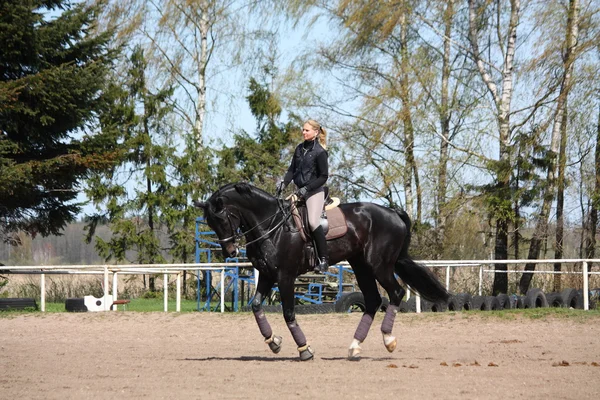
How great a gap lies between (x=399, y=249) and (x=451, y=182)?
574 inches

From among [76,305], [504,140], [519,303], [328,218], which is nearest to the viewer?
[328,218]

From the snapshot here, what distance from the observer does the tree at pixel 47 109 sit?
2314 centimetres

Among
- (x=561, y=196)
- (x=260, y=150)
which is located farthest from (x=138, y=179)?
(x=561, y=196)

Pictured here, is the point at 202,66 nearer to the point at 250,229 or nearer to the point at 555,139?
the point at 555,139

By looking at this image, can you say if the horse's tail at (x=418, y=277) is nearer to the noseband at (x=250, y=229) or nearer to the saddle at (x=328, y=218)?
the saddle at (x=328, y=218)

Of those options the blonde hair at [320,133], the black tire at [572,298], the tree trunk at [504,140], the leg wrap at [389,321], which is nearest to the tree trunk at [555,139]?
the tree trunk at [504,140]

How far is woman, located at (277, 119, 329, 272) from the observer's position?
10.2 m

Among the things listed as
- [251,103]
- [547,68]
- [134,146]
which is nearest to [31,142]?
[134,146]

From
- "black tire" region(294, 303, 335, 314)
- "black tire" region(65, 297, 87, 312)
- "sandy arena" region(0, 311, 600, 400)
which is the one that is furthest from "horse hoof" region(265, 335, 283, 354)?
"black tire" region(65, 297, 87, 312)

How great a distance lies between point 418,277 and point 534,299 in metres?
6.71

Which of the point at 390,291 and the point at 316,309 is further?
the point at 316,309

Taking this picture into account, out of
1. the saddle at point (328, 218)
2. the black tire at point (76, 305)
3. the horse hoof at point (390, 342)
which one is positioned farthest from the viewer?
the black tire at point (76, 305)

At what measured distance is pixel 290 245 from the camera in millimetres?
10258

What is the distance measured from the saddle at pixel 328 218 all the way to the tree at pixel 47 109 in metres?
13.6
